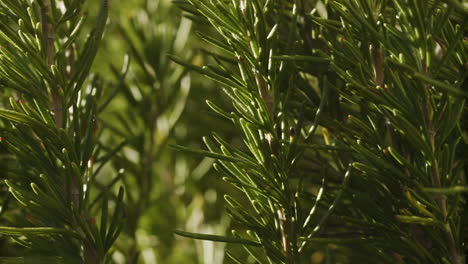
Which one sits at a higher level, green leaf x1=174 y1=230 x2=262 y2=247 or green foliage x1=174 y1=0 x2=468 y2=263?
green foliage x1=174 y1=0 x2=468 y2=263

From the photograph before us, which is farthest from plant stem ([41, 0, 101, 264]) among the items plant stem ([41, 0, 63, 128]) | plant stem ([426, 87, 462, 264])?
plant stem ([426, 87, 462, 264])

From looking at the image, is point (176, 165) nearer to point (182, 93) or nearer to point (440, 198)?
point (182, 93)

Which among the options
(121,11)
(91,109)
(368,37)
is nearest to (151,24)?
(121,11)

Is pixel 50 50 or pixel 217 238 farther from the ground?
pixel 50 50

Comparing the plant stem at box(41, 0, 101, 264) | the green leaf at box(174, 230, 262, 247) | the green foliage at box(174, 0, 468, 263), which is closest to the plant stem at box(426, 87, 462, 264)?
the green foliage at box(174, 0, 468, 263)

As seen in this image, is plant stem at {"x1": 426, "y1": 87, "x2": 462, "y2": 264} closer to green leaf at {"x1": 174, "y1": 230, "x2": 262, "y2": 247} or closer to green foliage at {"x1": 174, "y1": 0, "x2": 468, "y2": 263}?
green foliage at {"x1": 174, "y1": 0, "x2": 468, "y2": 263}

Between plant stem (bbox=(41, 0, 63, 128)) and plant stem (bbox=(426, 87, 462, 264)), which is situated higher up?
plant stem (bbox=(41, 0, 63, 128))

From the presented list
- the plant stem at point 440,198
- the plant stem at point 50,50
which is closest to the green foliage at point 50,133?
the plant stem at point 50,50

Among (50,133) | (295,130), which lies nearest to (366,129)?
(295,130)

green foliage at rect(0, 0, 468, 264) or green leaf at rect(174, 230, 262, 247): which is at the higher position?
green foliage at rect(0, 0, 468, 264)

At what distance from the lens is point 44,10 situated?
40 cm

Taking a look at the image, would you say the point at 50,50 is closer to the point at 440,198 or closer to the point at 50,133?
the point at 50,133

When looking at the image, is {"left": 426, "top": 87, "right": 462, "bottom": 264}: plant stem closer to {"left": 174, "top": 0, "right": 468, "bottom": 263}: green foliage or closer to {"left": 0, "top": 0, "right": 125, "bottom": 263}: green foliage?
{"left": 174, "top": 0, "right": 468, "bottom": 263}: green foliage

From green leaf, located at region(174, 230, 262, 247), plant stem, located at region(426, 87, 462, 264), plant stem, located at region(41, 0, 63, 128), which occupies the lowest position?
green leaf, located at region(174, 230, 262, 247)
